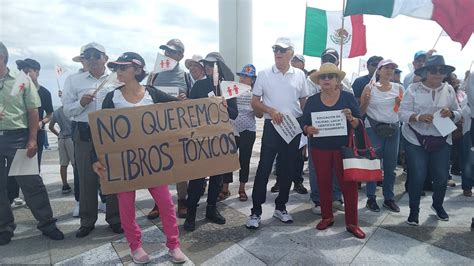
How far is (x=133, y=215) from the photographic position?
127 inches

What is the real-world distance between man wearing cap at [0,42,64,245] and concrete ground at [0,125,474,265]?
0.22 meters

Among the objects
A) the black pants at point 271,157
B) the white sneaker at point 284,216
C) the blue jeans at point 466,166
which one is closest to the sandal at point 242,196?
the white sneaker at point 284,216

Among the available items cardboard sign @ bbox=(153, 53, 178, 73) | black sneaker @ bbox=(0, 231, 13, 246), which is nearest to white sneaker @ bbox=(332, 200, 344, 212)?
cardboard sign @ bbox=(153, 53, 178, 73)

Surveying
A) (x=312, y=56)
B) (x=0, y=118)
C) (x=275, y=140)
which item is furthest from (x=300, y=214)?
(x=0, y=118)

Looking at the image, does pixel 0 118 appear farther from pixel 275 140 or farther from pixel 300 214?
pixel 300 214

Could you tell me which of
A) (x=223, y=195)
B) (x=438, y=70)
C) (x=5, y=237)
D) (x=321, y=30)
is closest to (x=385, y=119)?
(x=438, y=70)

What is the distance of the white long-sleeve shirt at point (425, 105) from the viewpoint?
4.08 m

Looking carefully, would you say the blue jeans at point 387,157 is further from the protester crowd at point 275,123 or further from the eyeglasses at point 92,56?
the eyeglasses at point 92,56

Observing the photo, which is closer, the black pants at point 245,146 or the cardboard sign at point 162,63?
the cardboard sign at point 162,63

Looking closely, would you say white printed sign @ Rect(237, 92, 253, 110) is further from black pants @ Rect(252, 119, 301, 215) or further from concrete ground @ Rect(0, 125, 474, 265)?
concrete ground @ Rect(0, 125, 474, 265)

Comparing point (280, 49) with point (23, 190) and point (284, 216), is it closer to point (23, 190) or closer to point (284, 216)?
point (284, 216)

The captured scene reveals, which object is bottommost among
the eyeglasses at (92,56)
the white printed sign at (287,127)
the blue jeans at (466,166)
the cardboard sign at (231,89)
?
the blue jeans at (466,166)

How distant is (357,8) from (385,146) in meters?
2.05

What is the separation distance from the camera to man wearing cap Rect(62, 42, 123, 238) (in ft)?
13.0
